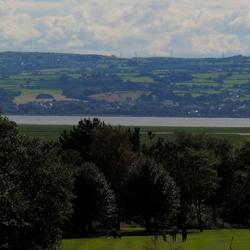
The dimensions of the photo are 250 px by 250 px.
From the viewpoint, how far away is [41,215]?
181 feet

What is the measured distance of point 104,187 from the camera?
85.6 meters

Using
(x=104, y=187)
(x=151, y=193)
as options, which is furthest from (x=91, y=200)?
(x=151, y=193)

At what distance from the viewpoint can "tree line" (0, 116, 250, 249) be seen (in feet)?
178

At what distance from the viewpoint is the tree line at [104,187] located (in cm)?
5422

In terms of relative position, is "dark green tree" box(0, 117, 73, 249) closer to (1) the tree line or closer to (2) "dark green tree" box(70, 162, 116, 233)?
(1) the tree line

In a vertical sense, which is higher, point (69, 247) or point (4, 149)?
→ point (4, 149)

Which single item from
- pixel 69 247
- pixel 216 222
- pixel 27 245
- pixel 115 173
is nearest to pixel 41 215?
pixel 27 245

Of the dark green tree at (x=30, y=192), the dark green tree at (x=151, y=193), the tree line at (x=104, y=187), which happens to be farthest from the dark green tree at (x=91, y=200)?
the dark green tree at (x=30, y=192)

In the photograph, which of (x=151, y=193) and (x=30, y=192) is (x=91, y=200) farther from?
(x=30, y=192)

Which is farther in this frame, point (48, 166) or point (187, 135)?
point (187, 135)

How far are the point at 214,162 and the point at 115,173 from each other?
1359 cm

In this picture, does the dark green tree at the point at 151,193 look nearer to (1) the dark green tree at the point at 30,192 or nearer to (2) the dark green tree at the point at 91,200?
(2) the dark green tree at the point at 91,200

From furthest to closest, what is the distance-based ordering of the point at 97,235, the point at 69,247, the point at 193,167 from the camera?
the point at 193,167, the point at 97,235, the point at 69,247

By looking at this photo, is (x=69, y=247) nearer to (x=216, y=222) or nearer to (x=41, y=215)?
(x=41, y=215)
